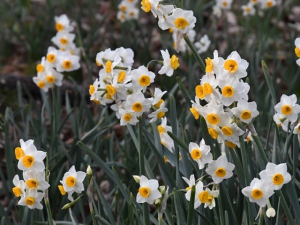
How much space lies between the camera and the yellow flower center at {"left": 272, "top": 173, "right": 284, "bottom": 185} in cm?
144

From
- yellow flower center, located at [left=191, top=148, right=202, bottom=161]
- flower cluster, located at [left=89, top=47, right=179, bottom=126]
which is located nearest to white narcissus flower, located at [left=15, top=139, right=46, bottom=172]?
flower cluster, located at [left=89, top=47, right=179, bottom=126]

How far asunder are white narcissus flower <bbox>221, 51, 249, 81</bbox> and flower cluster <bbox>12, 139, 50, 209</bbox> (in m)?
0.56

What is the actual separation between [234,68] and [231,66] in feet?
0.04

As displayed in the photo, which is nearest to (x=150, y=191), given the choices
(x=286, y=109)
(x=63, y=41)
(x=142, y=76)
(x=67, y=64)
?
(x=142, y=76)

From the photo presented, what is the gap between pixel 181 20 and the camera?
1.66 m

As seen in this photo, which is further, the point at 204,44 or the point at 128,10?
the point at 128,10

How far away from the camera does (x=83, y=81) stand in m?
3.97

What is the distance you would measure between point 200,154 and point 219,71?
25 centimetres

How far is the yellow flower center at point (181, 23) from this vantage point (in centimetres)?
166

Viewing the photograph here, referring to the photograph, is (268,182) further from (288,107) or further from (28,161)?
(28,161)

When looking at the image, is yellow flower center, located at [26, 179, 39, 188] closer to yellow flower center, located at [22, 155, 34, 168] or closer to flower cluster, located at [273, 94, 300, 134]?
yellow flower center, located at [22, 155, 34, 168]

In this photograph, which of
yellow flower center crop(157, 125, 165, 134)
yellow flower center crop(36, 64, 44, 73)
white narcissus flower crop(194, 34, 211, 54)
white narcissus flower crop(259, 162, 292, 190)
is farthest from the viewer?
white narcissus flower crop(194, 34, 211, 54)

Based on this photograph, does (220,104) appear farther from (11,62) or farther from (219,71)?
(11,62)

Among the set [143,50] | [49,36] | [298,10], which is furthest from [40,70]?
[298,10]
